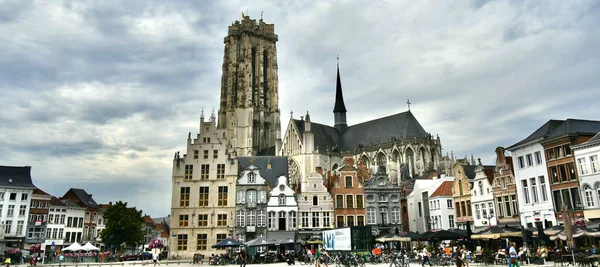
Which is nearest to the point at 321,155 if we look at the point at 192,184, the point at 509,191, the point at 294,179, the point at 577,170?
the point at 294,179

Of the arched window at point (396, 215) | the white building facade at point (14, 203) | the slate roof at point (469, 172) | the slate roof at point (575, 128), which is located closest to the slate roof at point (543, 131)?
the slate roof at point (575, 128)

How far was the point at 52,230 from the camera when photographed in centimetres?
5191

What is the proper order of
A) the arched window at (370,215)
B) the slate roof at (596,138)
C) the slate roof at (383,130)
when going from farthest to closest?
the slate roof at (383,130) < the arched window at (370,215) < the slate roof at (596,138)

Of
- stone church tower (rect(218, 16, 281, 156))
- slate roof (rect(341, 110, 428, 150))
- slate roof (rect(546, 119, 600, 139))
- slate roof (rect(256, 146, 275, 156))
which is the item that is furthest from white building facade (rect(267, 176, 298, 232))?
stone church tower (rect(218, 16, 281, 156))

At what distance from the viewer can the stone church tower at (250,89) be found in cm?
8338

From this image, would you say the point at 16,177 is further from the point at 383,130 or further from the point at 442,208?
the point at 383,130

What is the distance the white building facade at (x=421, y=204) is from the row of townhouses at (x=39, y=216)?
119ft

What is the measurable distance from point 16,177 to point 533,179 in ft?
161

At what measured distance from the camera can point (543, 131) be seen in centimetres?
3347

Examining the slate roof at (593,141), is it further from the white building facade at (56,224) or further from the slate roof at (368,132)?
the white building facade at (56,224)

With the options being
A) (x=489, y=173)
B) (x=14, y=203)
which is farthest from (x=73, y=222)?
(x=489, y=173)

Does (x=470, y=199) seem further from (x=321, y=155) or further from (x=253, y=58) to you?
(x=253, y=58)

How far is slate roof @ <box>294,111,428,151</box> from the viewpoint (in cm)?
6850

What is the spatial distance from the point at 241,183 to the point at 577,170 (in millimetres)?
26236
